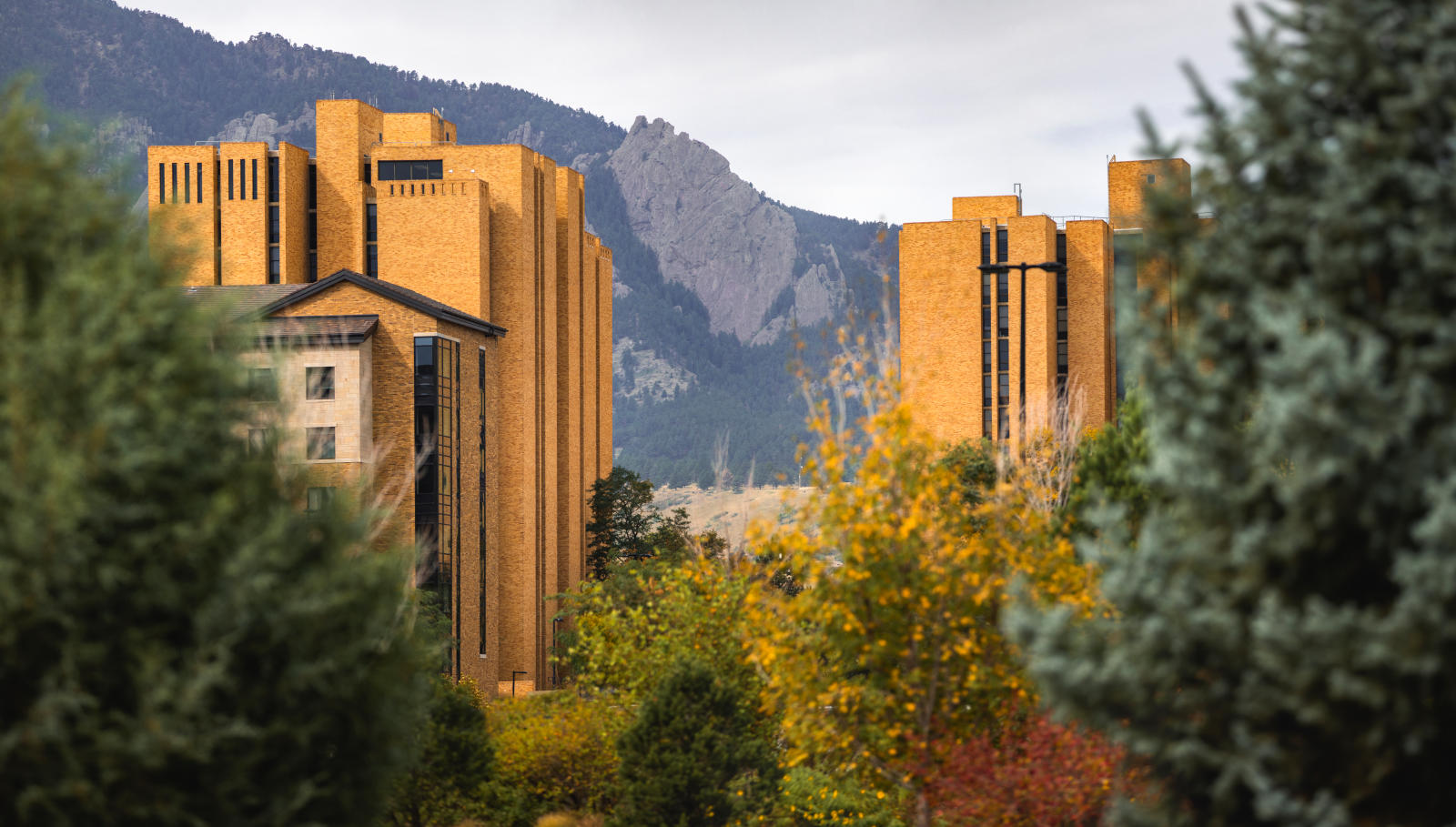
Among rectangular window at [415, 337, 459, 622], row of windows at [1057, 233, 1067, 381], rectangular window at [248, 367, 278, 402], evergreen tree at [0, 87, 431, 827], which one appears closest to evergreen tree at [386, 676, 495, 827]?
rectangular window at [248, 367, 278, 402]

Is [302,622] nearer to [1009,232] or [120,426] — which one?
[120,426]

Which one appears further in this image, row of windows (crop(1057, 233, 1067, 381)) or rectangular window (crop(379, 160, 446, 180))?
row of windows (crop(1057, 233, 1067, 381))

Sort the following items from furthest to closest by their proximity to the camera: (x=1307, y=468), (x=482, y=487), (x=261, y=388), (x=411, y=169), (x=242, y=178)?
(x=242, y=178)
(x=411, y=169)
(x=482, y=487)
(x=261, y=388)
(x=1307, y=468)

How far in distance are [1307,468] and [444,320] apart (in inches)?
2418

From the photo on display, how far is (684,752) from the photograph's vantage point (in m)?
23.8

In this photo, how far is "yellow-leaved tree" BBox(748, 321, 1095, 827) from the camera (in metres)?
16.6

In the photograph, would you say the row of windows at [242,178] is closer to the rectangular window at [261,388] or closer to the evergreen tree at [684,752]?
the evergreen tree at [684,752]

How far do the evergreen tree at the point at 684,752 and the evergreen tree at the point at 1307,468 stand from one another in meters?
15.0

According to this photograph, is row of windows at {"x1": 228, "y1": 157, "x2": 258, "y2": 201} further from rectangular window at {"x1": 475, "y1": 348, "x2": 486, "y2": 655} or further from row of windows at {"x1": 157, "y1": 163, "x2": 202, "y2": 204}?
rectangular window at {"x1": 475, "y1": 348, "x2": 486, "y2": 655}

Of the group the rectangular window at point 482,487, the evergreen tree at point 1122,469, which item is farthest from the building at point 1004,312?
the evergreen tree at point 1122,469

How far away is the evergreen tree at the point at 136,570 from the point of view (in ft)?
31.2

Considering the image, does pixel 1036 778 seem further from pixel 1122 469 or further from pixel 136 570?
pixel 136 570

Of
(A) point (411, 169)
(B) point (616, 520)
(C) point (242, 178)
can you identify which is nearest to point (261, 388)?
(A) point (411, 169)

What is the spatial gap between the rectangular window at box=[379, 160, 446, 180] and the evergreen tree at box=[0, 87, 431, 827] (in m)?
81.1
